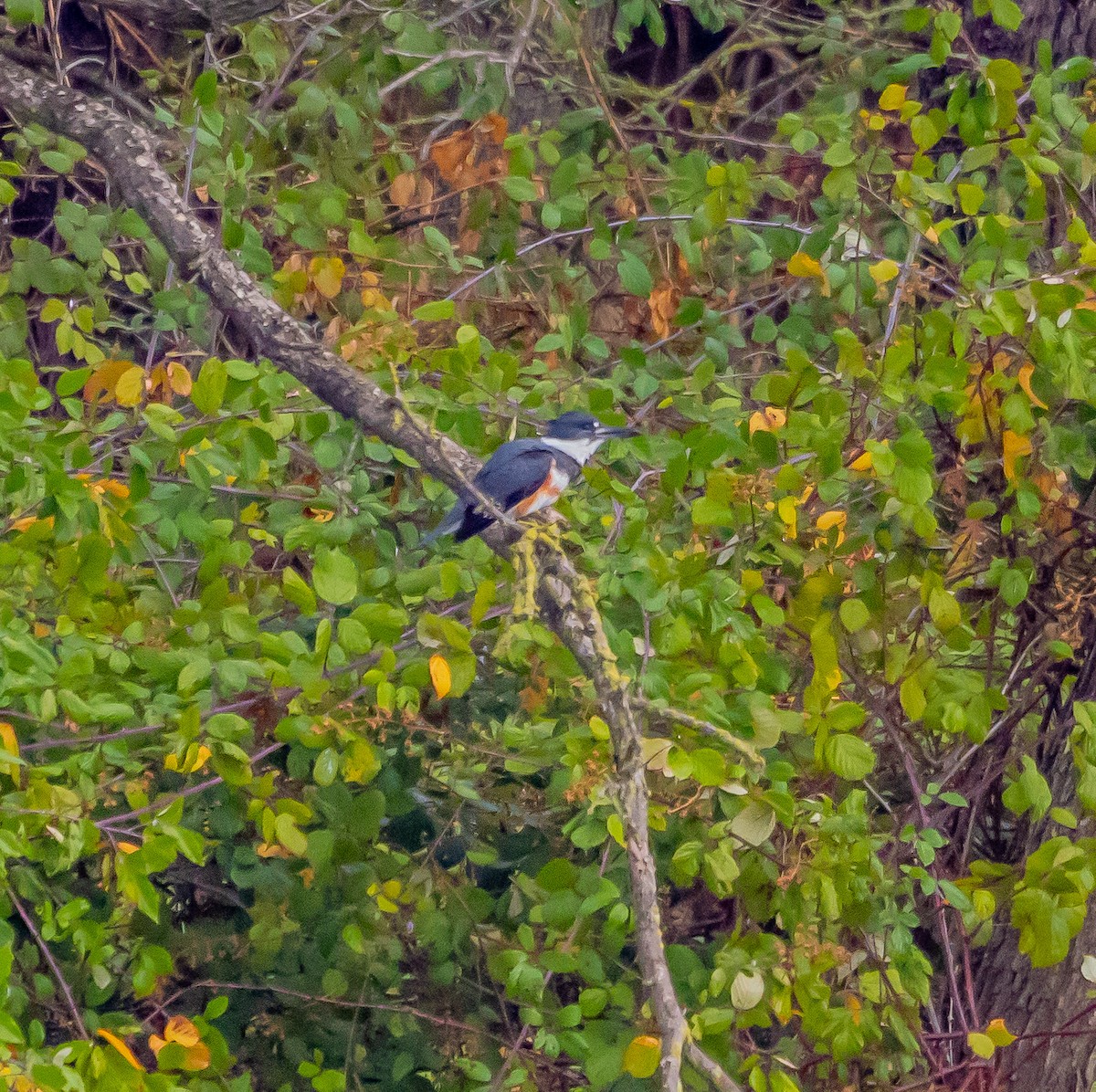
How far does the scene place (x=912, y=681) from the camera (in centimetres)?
237

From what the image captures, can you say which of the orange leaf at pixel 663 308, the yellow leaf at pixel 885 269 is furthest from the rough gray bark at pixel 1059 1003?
the orange leaf at pixel 663 308

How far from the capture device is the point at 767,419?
9.61 ft

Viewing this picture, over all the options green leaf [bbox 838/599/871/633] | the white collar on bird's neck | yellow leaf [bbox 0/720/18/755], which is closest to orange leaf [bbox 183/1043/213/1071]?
yellow leaf [bbox 0/720/18/755]

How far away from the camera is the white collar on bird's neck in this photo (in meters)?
3.15

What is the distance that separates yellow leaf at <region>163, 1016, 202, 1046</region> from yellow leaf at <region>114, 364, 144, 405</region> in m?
1.09

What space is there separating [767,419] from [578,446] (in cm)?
56

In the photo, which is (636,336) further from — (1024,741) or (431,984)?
(431,984)

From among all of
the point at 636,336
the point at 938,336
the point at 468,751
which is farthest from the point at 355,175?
the point at 938,336

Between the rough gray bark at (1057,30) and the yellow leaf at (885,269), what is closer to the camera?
the yellow leaf at (885,269)

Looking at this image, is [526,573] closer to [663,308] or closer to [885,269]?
[885,269]

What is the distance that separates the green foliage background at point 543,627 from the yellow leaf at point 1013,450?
7cm

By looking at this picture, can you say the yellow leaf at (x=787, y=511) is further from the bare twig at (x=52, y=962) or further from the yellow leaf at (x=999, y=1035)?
the bare twig at (x=52, y=962)

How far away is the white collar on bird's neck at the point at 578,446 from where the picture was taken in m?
3.15

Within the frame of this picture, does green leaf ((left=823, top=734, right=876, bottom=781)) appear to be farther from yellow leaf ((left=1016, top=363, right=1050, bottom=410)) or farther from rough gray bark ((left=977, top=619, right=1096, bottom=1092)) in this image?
rough gray bark ((left=977, top=619, right=1096, bottom=1092))
